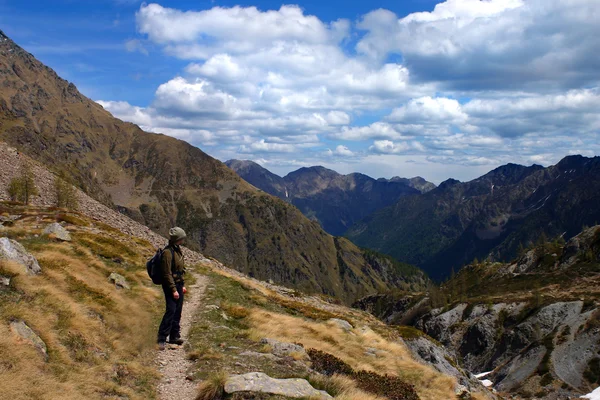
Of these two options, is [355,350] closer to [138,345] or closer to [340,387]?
[340,387]

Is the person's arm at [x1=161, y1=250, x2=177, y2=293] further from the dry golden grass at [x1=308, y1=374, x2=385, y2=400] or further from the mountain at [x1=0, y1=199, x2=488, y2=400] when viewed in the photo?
the dry golden grass at [x1=308, y1=374, x2=385, y2=400]

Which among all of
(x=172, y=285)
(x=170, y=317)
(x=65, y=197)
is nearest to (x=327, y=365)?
(x=170, y=317)

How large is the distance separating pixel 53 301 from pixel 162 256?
430 centimetres

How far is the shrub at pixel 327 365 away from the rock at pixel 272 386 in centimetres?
394

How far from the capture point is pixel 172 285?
15883 mm

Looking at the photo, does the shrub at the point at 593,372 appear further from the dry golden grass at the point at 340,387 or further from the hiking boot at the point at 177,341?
the hiking boot at the point at 177,341

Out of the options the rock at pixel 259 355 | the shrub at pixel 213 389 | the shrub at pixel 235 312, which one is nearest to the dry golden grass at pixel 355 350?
the shrub at pixel 235 312

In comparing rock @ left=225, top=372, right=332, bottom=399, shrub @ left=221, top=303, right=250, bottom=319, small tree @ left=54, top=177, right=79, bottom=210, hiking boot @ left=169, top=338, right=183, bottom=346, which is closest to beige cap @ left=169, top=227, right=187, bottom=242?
hiking boot @ left=169, top=338, right=183, bottom=346

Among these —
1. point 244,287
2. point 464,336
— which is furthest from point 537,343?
point 244,287

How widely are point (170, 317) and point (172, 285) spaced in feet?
5.04

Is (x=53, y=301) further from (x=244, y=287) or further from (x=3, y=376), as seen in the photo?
(x=244, y=287)

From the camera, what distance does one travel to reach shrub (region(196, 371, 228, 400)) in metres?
10.8

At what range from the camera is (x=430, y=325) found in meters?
154

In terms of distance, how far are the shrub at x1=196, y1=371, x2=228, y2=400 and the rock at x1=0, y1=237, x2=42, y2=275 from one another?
36.2 ft
